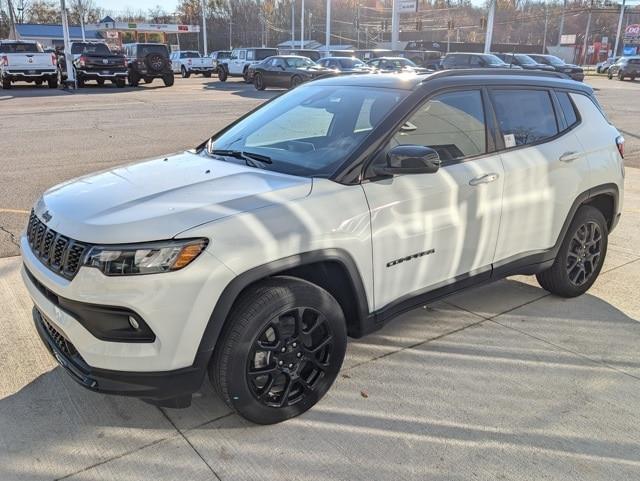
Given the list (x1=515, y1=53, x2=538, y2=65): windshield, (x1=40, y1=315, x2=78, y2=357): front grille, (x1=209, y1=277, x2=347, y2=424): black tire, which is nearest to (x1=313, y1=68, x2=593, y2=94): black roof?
(x1=209, y1=277, x2=347, y2=424): black tire

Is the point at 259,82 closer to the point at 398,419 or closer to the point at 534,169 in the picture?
the point at 534,169

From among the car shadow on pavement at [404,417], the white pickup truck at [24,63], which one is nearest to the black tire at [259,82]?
the white pickup truck at [24,63]

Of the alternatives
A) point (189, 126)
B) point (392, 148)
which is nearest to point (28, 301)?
point (392, 148)

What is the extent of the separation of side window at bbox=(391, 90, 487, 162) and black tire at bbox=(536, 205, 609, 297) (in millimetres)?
1200

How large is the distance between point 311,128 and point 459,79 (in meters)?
0.99

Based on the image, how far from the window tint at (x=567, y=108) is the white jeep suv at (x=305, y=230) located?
24 mm

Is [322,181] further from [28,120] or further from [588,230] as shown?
[28,120]

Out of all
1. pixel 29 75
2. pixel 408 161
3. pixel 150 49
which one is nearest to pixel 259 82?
pixel 150 49

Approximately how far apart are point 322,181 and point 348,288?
1.91 feet

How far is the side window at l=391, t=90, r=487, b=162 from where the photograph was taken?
3375mm

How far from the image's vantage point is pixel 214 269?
8.12 ft

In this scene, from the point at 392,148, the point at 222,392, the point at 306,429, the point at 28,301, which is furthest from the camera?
the point at 28,301

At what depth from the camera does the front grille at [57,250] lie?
253 centimetres

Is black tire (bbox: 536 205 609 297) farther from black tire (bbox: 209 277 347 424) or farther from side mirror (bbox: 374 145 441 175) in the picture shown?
black tire (bbox: 209 277 347 424)
